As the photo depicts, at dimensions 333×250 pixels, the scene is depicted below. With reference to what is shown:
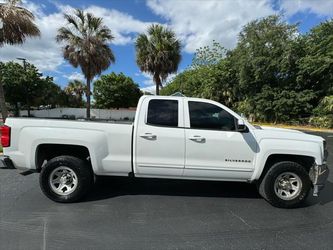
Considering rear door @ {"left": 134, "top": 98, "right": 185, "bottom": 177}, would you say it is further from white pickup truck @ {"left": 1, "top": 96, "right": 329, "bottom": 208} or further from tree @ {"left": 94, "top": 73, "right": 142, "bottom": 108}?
tree @ {"left": 94, "top": 73, "right": 142, "bottom": 108}

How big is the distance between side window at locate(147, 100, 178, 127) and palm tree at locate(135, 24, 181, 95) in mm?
24369

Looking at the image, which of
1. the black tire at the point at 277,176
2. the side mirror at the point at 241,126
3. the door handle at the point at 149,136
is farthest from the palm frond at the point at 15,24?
the black tire at the point at 277,176

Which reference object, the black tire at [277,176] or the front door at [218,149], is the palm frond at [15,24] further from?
the black tire at [277,176]

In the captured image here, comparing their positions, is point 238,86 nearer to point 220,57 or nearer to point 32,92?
point 220,57

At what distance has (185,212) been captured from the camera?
17.1ft

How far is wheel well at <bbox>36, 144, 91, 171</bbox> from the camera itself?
569cm

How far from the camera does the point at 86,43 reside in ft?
86.7

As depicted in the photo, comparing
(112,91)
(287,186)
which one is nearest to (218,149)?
(287,186)

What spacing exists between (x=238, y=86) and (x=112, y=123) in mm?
31201

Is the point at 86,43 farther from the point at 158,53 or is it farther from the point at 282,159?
the point at 282,159

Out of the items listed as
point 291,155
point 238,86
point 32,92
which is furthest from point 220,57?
point 291,155

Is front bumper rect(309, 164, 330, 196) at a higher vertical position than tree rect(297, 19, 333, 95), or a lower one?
lower

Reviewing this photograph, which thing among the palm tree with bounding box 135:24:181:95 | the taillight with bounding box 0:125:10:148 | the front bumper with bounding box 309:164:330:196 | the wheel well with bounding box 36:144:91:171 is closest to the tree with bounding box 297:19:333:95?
the palm tree with bounding box 135:24:181:95

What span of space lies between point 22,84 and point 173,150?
125ft
